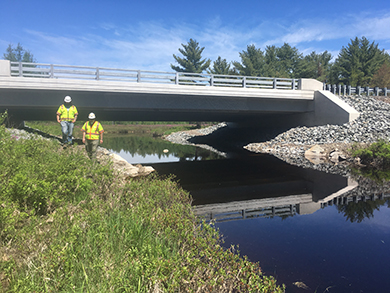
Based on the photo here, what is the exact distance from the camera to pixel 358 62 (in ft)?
164

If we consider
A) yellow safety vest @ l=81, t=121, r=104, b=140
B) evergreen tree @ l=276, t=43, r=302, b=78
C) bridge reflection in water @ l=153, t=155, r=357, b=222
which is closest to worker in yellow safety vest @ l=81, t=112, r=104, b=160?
yellow safety vest @ l=81, t=121, r=104, b=140

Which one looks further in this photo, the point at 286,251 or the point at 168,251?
the point at 286,251

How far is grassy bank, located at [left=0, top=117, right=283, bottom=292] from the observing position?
3027 millimetres

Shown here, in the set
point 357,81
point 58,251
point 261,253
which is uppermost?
point 357,81

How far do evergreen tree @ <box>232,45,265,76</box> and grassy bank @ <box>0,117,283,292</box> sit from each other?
54831 millimetres

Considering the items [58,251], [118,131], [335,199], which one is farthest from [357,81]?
[58,251]

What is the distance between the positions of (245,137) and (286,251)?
24.9 m

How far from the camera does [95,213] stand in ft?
14.9

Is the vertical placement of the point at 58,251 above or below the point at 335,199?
above

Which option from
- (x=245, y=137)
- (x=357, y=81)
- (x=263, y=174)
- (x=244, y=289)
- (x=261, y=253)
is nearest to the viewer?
(x=244, y=289)

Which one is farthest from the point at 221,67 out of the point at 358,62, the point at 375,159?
the point at 375,159

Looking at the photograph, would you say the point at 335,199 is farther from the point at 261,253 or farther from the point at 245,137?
the point at 245,137

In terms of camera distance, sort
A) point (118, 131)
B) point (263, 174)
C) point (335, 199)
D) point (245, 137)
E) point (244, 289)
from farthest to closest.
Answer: point (118, 131) < point (245, 137) < point (263, 174) < point (335, 199) < point (244, 289)

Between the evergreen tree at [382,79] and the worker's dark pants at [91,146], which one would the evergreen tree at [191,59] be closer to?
the evergreen tree at [382,79]
